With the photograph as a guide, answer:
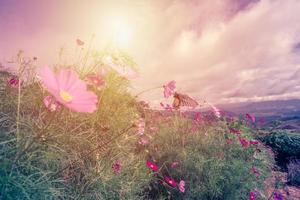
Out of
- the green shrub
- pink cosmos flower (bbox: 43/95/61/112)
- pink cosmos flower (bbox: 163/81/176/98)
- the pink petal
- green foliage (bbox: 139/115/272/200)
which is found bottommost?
the green shrub

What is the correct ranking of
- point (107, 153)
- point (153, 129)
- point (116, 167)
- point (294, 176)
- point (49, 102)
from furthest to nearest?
point (294, 176), point (153, 129), point (107, 153), point (116, 167), point (49, 102)

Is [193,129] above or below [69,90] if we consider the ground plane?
below

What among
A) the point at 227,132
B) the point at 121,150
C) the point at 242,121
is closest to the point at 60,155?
the point at 121,150

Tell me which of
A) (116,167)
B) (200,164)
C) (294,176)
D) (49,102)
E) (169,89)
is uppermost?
(169,89)

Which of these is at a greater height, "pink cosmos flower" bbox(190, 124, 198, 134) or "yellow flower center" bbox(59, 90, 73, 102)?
"yellow flower center" bbox(59, 90, 73, 102)

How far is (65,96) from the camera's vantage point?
123cm

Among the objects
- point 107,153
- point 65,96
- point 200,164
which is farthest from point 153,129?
point 65,96

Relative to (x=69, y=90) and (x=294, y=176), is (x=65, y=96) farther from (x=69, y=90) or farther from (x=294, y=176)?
(x=294, y=176)

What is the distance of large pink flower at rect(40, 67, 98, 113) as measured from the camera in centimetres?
116

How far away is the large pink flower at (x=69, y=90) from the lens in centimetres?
116

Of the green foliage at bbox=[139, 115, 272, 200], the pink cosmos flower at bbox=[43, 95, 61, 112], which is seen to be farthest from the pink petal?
the green foliage at bbox=[139, 115, 272, 200]

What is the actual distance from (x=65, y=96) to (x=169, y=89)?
5.72 ft

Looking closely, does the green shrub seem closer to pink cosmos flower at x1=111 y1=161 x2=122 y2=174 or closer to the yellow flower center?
pink cosmos flower at x1=111 y1=161 x2=122 y2=174

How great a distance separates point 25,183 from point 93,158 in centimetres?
90
